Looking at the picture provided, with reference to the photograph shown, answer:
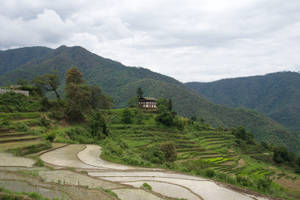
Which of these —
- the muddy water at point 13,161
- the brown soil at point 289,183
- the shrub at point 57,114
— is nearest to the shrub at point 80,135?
the shrub at point 57,114

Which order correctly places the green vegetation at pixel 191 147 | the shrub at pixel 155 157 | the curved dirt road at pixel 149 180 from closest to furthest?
the curved dirt road at pixel 149 180, the shrub at pixel 155 157, the green vegetation at pixel 191 147

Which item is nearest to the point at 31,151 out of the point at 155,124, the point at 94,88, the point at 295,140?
the point at 94,88

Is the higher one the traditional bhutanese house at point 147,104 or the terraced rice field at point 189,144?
the traditional bhutanese house at point 147,104

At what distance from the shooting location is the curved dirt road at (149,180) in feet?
37.4

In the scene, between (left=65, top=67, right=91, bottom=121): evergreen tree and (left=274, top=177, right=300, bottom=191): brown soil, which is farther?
(left=65, top=67, right=91, bottom=121): evergreen tree

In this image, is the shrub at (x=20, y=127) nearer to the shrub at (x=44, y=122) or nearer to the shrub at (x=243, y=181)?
the shrub at (x=44, y=122)

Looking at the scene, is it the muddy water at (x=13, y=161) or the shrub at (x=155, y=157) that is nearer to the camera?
the muddy water at (x=13, y=161)

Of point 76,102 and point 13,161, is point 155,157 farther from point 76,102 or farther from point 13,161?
point 13,161

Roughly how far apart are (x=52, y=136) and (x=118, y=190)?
15873 mm

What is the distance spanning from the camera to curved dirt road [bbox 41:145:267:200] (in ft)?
37.4

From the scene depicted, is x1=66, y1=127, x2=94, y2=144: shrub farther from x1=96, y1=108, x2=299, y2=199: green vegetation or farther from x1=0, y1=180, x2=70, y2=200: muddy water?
x1=0, y1=180, x2=70, y2=200: muddy water

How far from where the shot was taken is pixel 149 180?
44.5ft

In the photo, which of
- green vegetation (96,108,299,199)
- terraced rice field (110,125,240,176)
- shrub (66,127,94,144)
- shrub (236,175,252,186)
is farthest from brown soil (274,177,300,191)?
shrub (66,127,94,144)

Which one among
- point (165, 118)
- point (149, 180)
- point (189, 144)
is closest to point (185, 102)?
point (165, 118)
